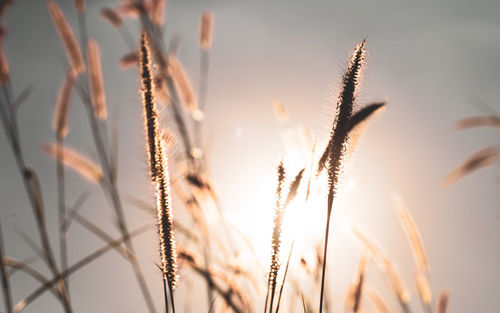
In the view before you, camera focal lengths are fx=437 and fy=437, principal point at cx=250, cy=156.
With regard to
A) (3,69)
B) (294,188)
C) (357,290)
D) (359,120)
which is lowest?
(357,290)

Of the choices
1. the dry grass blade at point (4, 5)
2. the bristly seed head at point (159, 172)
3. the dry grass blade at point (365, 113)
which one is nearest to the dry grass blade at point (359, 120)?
the dry grass blade at point (365, 113)

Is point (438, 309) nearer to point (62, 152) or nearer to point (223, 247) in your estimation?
point (223, 247)

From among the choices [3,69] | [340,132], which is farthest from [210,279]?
[3,69]

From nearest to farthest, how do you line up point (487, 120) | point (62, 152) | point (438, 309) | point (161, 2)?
point (487, 120) → point (438, 309) → point (62, 152) → point (161, 2)

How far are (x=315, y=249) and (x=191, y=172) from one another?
21.8 inches

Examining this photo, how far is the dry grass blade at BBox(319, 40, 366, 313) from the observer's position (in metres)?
1.01

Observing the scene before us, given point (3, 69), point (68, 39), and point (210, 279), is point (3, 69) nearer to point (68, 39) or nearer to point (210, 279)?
point (68, 39)

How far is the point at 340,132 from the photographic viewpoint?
101 centimetres

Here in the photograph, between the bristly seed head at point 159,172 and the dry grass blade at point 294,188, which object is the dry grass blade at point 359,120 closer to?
the dry grass blade at point 294,188

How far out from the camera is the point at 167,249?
108 centimetres

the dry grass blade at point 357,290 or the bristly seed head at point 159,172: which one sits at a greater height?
the bristly seed head at point 159,172

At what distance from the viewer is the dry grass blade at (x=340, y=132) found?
101cm

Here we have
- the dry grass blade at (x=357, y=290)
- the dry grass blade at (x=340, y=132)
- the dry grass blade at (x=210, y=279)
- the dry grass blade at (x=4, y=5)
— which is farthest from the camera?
the dry grass blade at (x=357, y=290)

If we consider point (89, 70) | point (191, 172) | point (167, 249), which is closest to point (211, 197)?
point (191, 172)
